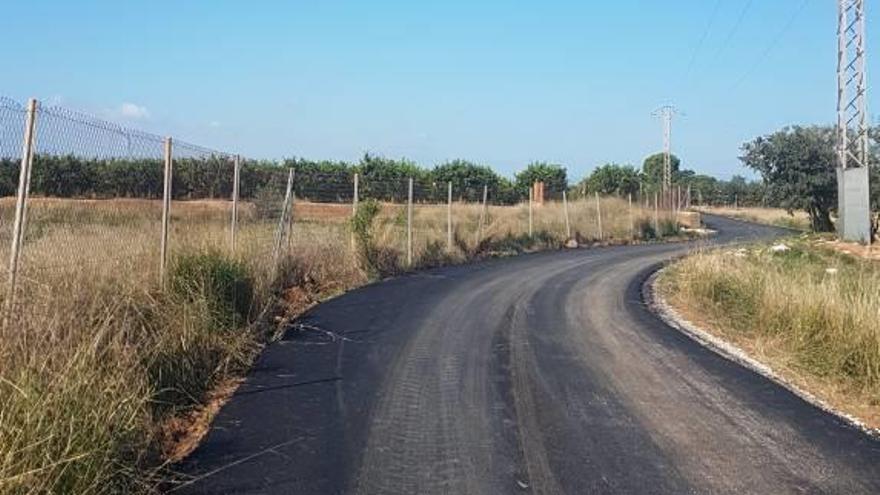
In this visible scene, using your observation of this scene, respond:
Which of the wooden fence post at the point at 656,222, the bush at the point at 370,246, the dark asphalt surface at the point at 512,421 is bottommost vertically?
the dark asphalt surface at the point at 512,421

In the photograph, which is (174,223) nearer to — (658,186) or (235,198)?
(235,198)

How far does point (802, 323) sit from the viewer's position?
1099cm

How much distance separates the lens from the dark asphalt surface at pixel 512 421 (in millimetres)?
5699

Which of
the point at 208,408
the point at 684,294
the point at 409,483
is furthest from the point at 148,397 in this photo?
the point at 684,294

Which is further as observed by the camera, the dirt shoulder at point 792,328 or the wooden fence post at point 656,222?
the wooden fence post at point 656,222

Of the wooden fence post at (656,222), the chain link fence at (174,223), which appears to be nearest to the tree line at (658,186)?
the wooden fence post at (656,222)

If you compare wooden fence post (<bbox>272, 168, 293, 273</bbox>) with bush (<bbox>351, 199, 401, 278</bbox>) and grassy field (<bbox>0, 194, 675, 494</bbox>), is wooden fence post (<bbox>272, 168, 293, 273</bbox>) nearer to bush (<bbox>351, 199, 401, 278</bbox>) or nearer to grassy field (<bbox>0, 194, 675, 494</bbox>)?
grassy field (<bbox>0, 194, 675, 494</bbox>)

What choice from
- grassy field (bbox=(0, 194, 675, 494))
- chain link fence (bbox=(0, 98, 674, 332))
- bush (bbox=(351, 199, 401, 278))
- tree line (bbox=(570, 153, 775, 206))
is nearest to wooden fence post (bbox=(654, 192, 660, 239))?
tree line (bbox=(570, 153, 775, 206))

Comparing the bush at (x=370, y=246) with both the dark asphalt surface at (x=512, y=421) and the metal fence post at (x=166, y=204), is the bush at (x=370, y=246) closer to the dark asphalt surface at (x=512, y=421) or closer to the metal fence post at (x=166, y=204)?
the dark asphalt surface at (x=512, y=421)

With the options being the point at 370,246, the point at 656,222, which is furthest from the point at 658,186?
the point at 370,246

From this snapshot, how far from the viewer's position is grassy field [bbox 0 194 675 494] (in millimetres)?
4770

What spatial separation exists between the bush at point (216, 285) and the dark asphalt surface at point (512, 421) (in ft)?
2.50

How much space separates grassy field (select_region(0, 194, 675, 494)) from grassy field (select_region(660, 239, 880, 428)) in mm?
5994

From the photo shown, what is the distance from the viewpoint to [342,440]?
638 centimetres
